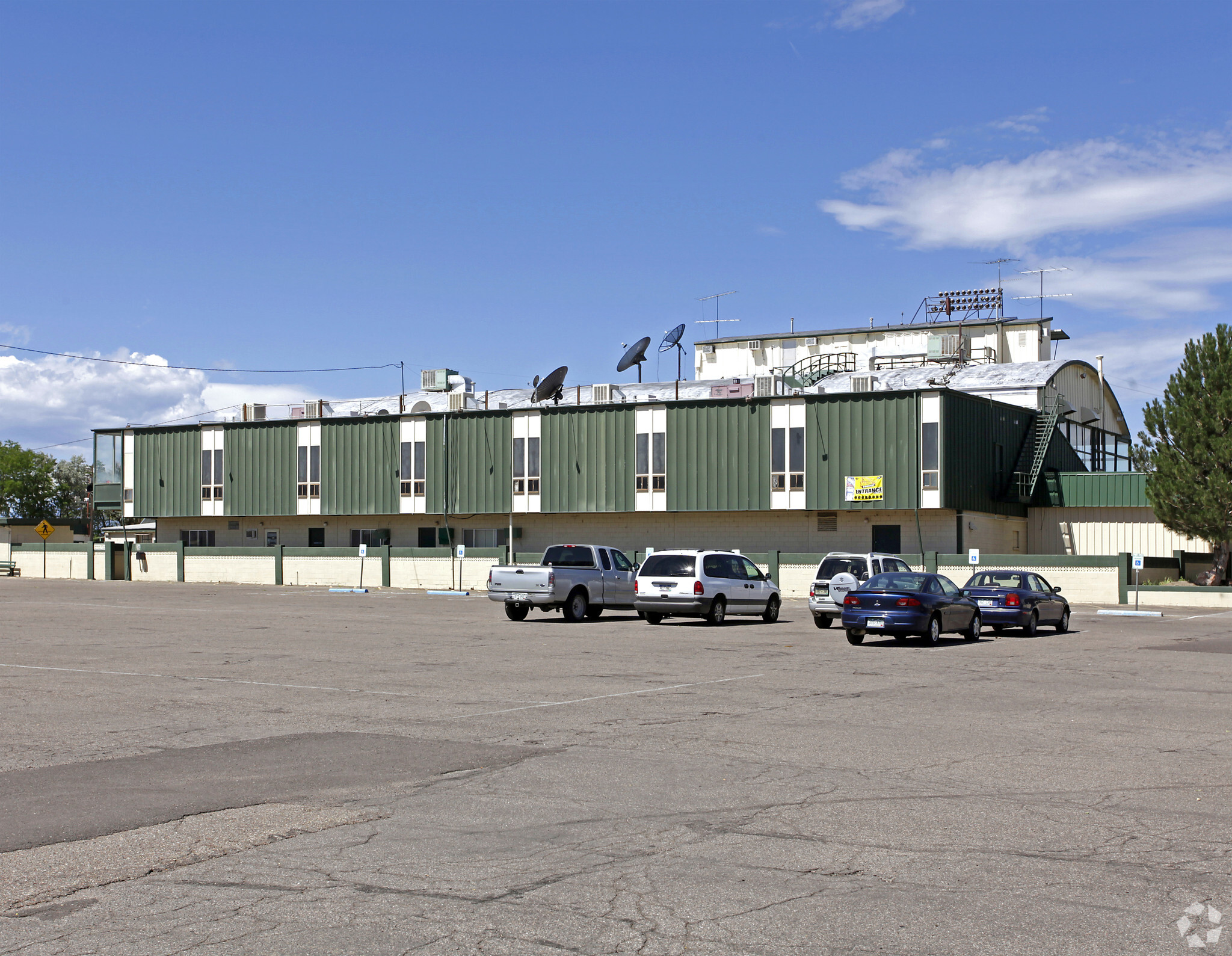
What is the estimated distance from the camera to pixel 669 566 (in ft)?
95.0

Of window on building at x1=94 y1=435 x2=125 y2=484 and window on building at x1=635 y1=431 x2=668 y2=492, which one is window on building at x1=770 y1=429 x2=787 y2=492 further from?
window on building at x1=94 y1=435 x2=125 y2=484

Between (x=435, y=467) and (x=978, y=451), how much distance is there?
2470cm

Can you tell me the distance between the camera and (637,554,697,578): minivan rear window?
94.1 ft

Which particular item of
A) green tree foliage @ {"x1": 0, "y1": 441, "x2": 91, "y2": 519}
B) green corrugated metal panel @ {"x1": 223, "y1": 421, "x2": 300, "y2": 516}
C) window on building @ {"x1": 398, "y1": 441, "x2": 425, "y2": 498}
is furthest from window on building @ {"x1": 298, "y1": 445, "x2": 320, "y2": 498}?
green tree foliage @ {"x1": 0, "y1": 441, "x2": 91, "y2": 519}

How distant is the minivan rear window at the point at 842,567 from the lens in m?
29.1

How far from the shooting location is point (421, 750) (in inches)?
417

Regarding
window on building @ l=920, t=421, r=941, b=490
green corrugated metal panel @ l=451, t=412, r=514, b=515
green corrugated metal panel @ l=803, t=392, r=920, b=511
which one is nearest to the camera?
window on building @ l=920, t=421, r=941, b=490

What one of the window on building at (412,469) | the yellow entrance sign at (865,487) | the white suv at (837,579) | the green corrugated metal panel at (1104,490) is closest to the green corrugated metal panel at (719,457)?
the yellow entrance sign at (865,487)

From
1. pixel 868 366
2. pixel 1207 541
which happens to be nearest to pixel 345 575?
pixel 868 366

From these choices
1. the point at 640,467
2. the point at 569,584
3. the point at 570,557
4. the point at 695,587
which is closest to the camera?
the point at 695,587

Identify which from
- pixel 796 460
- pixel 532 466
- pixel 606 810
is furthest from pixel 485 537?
pixel 606 810

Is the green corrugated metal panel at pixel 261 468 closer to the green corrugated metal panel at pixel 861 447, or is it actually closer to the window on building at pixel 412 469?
the window on building at pixel 412 469

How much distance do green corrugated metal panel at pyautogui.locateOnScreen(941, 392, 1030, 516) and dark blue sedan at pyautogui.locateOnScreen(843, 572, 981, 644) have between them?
24308 millimetres

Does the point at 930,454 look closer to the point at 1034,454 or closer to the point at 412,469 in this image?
the point at 1034,454
